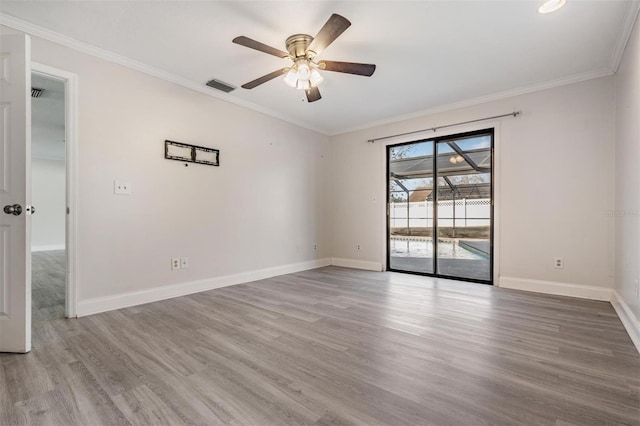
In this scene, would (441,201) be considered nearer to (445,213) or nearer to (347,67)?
(445,213)

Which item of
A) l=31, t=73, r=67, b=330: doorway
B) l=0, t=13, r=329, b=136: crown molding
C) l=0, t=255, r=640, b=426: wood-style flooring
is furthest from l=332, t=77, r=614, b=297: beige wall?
l=31, t=73, r=67, b=330: doorway

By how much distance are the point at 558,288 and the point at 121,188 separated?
4999 mm

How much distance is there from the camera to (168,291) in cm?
322

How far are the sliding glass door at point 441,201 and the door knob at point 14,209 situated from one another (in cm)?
437

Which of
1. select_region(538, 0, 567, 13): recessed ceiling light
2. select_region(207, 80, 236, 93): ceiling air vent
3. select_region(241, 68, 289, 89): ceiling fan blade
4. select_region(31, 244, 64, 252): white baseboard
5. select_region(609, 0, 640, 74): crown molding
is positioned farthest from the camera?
select_region(31, 244, 64, 252): white baseboard

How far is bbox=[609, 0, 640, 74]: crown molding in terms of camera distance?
2.13 m

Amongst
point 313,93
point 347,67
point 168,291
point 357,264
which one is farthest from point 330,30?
point 357,264

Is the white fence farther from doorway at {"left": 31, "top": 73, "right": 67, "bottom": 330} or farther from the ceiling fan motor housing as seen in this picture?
doorway at {"left": 31, "top": 73, "right": 67, "bottom": 330}

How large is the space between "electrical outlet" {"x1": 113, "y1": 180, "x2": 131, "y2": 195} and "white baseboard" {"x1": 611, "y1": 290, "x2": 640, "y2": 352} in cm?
444

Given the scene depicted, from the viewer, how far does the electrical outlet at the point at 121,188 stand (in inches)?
113

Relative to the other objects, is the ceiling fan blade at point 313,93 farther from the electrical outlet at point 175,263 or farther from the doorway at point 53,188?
the electrical outlet at point 175,263

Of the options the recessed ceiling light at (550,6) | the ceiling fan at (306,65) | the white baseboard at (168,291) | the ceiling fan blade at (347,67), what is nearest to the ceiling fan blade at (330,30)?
the ceiling fan at (306,65)

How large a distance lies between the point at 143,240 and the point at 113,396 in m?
1.92

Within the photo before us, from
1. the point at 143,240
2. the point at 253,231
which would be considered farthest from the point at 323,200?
the point at 143,240
